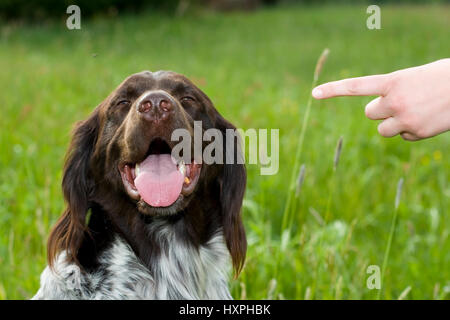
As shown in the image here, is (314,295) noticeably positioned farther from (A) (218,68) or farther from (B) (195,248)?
(A) (218,68)

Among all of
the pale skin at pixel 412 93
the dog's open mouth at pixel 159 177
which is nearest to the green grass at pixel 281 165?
the dog's open mouth at pixel 159 177

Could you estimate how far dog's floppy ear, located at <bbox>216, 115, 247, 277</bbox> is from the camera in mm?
3051

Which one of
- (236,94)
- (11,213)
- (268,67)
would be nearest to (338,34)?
(268,67)

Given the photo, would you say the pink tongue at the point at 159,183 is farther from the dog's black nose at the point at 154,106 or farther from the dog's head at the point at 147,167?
the dog's black nose at the point at 154,106

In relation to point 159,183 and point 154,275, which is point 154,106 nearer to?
point 159,183

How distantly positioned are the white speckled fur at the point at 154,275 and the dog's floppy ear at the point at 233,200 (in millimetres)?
79

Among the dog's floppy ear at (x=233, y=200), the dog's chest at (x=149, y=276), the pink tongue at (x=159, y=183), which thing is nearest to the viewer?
the pink tongue at (x=159, y=183)

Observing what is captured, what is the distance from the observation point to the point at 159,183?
2.54m

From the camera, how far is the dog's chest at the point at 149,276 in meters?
2.80

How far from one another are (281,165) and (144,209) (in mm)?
2892

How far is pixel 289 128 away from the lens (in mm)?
6547

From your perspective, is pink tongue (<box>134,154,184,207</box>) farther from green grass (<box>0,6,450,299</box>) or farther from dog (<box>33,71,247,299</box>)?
green grass (<box>0,6,450,299</box>)

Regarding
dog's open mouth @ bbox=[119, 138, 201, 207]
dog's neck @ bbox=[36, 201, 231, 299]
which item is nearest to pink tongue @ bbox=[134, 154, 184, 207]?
dog's open mouth @ bbox=[119, 138, 201, 207]

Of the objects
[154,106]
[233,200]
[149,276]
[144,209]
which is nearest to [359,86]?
[154,106]
